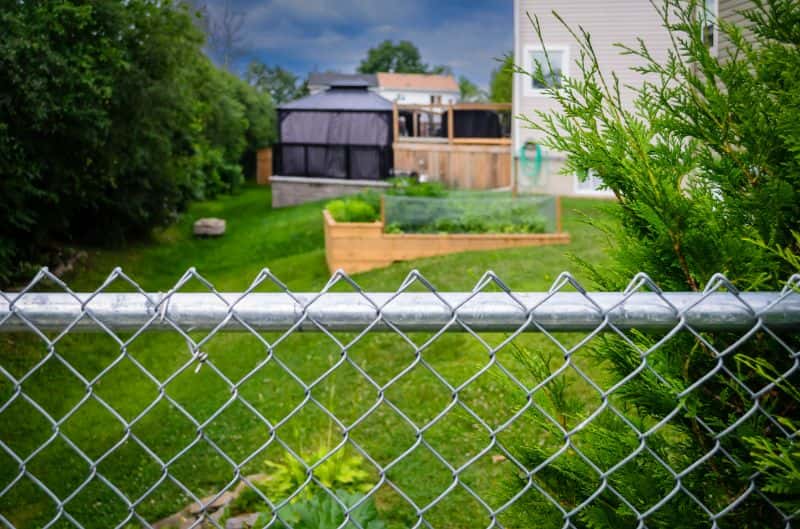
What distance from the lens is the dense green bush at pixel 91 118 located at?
11359 mm

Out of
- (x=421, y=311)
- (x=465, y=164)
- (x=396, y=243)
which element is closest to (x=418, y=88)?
(x=465, y=164)

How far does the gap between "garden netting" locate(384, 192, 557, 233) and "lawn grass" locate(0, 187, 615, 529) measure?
719 mm

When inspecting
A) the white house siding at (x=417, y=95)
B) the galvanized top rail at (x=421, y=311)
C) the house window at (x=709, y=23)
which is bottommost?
the white house siding at (x=417, y=95)

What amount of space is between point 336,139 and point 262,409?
2105 cm

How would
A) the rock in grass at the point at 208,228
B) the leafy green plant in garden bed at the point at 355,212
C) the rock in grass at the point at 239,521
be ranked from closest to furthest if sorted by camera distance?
the rock in grass at the point at 239,521, the leafy green plant in garden bed at the point at 355,212, the rock in grass at the point at 208,228

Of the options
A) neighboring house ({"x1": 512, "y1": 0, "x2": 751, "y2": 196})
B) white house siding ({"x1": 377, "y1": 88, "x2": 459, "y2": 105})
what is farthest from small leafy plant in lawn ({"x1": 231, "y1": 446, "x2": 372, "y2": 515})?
white house siding ({"x1": 377, "y1": 88, "x2": 459, "y2": 105})

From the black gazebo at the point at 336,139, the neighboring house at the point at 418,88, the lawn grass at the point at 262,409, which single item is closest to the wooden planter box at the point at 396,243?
the lawn grass at the point at 262,409

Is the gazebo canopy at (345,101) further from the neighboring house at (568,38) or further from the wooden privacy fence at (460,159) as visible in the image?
the neighboring house at (568,38)

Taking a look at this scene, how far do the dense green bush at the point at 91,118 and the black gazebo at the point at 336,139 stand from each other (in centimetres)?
874

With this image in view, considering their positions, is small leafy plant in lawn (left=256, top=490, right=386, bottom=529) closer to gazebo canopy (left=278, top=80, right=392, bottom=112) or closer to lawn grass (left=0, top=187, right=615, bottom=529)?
lawn grass (left=0, top=187, right=615, bottom=529)

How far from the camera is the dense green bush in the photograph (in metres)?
11.4

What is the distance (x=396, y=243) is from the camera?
13.1 metres

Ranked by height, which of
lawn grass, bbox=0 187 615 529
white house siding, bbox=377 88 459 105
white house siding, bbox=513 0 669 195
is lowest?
lawn grass, bbox=0 187 615 529

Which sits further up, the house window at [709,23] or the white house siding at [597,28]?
the white house siding at [597,28]
